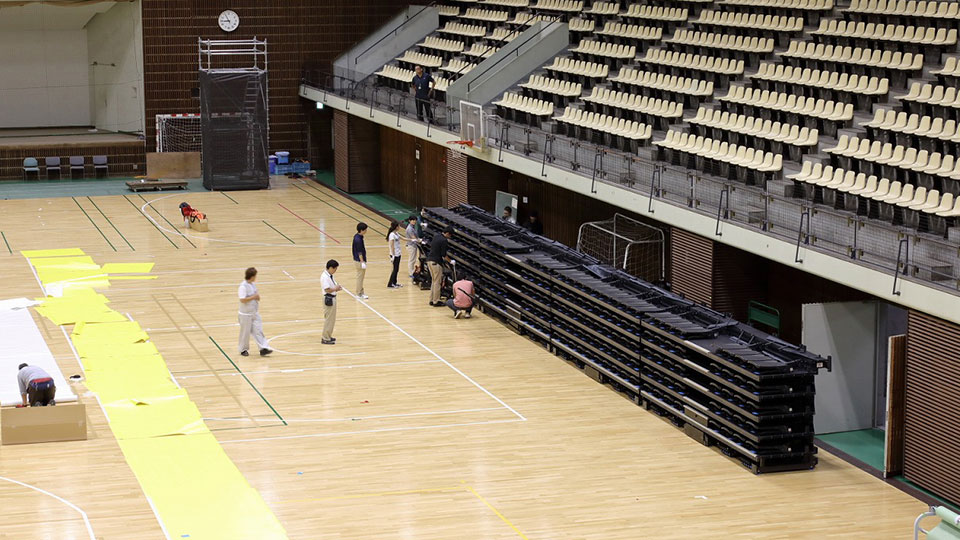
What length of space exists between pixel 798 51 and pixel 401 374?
959 centimetres

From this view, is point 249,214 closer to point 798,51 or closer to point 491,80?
point 491,80

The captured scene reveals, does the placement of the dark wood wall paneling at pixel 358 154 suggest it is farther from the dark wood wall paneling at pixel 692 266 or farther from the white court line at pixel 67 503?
the white court line at pixel 67 503

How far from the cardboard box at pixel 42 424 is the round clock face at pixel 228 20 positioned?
24.8m

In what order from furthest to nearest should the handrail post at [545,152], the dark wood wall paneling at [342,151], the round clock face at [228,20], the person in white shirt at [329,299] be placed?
1. the round clock face at [228,20]
2. the dark wood wall paneling at [342,151]
3. the handrail post at [545,152]
4. the person in white shirt at [329,299]

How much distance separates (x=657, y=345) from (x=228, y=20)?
83.4 ft

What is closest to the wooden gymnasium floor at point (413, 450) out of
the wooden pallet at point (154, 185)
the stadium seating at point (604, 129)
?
the stadium seating at point (604, 129)

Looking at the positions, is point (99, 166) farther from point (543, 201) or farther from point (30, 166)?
point (543, 201)

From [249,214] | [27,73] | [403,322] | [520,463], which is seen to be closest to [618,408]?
[520,463]

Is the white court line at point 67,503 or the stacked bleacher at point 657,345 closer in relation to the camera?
the white court line at point 67,503

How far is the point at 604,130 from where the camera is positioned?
25203 millimetres

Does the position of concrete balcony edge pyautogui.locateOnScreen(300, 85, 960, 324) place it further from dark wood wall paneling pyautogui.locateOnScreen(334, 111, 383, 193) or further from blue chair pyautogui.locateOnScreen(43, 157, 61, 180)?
blue chair pyautogui.locateOnScreen(43, 157, 61, 180)

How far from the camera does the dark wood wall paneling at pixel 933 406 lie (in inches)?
568

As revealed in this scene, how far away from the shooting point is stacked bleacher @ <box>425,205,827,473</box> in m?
15.5

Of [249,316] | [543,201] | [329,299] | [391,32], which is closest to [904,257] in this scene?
[329,299]
